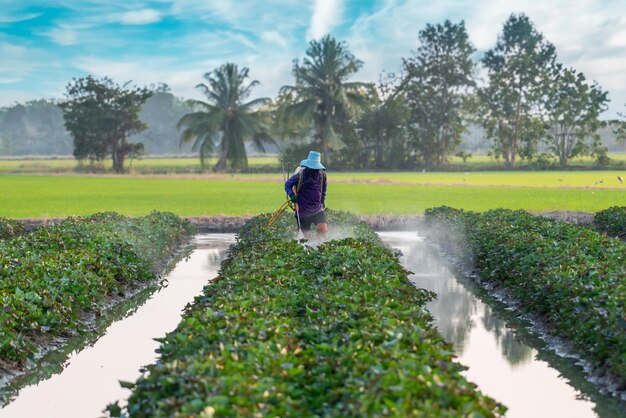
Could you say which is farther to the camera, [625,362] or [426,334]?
[625,362]

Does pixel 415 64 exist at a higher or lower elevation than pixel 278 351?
higher

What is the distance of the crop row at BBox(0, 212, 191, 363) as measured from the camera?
11.5 metres

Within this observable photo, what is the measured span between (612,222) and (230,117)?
56.1 metres

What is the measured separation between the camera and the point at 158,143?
15988 cm

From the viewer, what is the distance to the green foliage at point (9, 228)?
81.3 ft

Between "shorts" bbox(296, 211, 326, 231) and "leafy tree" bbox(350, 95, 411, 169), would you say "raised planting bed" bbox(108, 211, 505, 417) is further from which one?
"leafy tree" bbox(350, 95, 411, 169)

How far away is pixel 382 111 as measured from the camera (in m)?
82.8

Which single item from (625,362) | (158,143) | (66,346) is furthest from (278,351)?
(158,143)

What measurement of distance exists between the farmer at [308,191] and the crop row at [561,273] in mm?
3819

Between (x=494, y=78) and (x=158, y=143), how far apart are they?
8726 centimetres

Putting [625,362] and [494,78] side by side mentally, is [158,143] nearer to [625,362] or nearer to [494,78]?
[494,78]

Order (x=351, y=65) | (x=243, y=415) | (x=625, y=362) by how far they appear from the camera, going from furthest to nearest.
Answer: (x=351, y=65) → (x=625, y=362) → (x=243, y=415)

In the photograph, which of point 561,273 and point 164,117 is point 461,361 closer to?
point 561,273

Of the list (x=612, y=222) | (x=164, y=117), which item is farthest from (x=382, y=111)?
(x=164, y=117)
